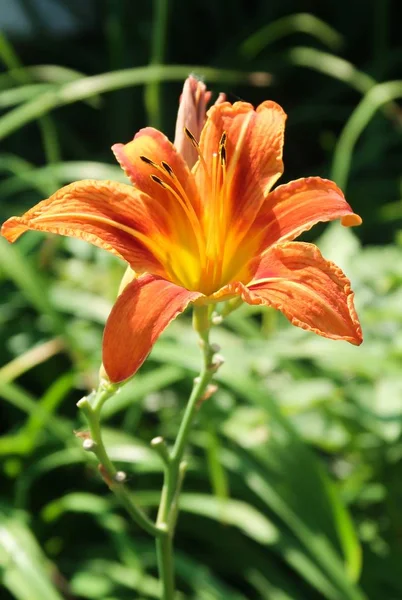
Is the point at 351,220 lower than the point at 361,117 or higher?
lower

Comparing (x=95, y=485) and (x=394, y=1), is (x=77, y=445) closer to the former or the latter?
(x=95, y=485)

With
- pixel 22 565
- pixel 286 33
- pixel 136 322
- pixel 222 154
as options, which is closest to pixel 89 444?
pixel 136 322

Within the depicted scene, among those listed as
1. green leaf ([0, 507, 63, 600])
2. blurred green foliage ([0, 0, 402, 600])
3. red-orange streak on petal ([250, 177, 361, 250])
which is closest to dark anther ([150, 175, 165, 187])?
red-orange streak on petal ([250, 177, 361, 250])

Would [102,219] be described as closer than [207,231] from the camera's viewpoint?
Yes

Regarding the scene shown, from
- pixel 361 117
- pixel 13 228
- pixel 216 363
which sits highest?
pixel 361 117

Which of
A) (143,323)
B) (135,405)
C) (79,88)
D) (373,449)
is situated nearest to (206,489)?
(135,405)

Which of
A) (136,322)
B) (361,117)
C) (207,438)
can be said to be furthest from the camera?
(361,117)

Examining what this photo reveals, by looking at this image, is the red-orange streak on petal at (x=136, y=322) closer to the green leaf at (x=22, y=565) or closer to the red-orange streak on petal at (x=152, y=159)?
the red-orange streak on petal at (x=152, y=159)

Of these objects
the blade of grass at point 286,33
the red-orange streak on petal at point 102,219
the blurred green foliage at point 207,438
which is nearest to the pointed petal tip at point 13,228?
the red-orange streak on petal at point 102,219

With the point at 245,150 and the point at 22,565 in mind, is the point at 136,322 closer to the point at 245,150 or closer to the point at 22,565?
the point at 245,150
